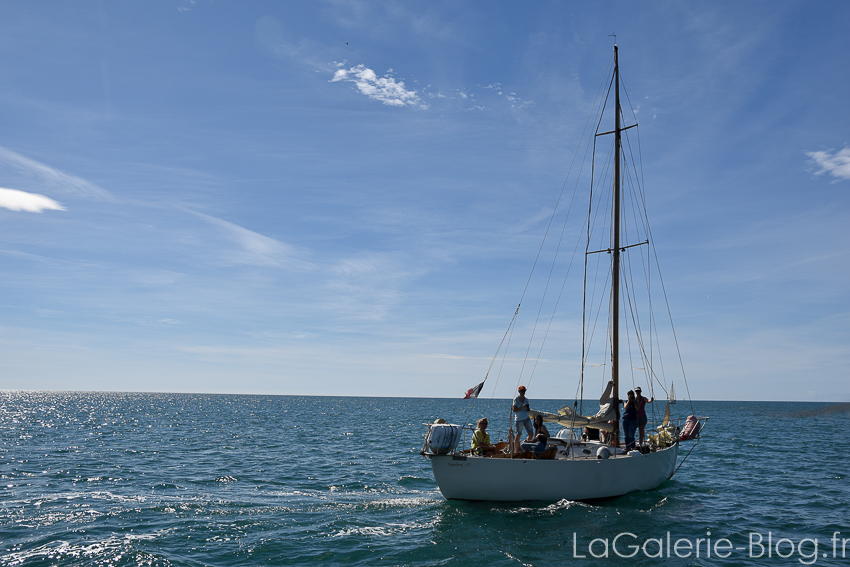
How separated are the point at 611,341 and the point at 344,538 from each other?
487 inches

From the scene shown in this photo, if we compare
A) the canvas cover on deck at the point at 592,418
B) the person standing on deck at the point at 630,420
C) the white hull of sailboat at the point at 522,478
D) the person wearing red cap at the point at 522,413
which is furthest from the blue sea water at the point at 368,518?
the canvas cover on deck at the point at 592,418

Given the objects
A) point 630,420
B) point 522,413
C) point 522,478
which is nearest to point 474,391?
point 522,413

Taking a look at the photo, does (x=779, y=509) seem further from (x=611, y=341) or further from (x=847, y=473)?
(x=847, y=473)

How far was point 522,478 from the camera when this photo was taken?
1487cm

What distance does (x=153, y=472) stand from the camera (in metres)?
22.1

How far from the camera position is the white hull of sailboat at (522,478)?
48.6 ft

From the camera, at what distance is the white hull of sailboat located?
14820 millimetres

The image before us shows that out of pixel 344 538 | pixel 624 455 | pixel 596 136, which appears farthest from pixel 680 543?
pixel 596 136

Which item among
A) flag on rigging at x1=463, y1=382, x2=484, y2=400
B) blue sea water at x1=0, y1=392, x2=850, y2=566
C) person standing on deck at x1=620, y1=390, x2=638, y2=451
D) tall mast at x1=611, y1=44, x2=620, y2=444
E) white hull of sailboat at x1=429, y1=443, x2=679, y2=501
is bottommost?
blue sea water at x1=0, y1=392, x2=850, y2=566

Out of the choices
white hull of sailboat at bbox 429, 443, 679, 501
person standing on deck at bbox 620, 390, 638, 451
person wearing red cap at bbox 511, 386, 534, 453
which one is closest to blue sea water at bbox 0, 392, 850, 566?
white hull of sailboat at bbox 429, 443, 679, 501

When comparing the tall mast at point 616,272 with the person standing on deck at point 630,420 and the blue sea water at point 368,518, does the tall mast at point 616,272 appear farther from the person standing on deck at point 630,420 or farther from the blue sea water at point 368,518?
the blue sea water at point 368,518

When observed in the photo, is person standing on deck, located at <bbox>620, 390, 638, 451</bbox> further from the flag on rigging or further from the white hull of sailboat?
the flag on rigging

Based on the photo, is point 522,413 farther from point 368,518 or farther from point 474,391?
point 368,518

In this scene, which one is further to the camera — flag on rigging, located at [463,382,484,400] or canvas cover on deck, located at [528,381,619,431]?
canvas cover on deck, located at [528,381,619,431]
